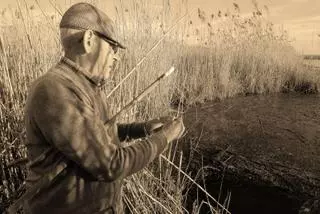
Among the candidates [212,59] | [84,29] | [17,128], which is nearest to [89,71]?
[84,29]

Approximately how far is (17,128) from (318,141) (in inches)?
106

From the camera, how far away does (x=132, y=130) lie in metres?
1.62

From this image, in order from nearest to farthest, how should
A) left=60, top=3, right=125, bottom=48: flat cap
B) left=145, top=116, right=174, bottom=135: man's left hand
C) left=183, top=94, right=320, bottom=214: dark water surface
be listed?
left=60, top=3, right=125, bottom=48: flat cap < left=145, top=116, right=174, bottom=135: man's left hand < left=183, top=94, right=320, bottom=214: dark water surface

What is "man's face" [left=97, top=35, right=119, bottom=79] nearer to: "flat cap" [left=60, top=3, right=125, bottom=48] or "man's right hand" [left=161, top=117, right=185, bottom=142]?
"flat cap" [left=60, top=3, right=125, bottom=48]

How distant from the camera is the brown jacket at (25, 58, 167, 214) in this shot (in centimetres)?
115

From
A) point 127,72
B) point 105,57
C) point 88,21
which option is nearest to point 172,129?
point 105,57

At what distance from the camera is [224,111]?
5.30 meters

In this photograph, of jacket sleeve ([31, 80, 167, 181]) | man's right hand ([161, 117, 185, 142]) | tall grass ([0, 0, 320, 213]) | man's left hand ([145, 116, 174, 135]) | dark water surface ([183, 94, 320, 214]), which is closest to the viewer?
jacket sleeve ([31, 80, 167, 181])

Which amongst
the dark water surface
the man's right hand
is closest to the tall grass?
the dark water surface

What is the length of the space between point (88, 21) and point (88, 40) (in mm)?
57

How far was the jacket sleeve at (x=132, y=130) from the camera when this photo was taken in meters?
1.61

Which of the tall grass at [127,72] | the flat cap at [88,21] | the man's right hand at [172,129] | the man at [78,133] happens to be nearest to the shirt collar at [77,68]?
the man at [78,133]

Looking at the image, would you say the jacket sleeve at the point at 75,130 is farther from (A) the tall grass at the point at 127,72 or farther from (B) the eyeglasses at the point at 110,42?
(A) the tall grass at the point at 127,72

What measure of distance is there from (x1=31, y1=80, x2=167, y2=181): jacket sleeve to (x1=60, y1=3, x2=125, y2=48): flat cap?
0.19m
